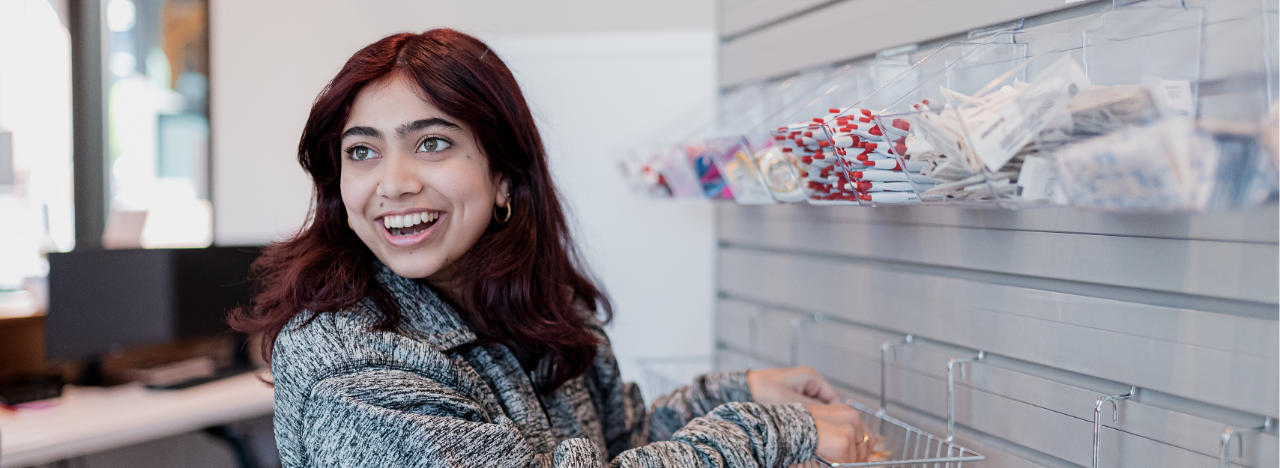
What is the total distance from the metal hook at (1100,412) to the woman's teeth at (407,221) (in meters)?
0.94

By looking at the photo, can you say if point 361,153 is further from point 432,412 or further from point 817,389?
point 817,389

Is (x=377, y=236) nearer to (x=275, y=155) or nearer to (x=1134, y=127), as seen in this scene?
(x=1134, y=127)

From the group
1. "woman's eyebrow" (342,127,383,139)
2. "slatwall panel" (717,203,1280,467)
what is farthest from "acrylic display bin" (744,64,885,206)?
"woman's eyebrow" (342,127,383,139)

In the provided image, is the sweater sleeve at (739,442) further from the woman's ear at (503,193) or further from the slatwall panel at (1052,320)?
the woman's ear at (503,193)

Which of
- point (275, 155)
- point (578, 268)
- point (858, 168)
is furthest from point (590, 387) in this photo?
point (275, 155)

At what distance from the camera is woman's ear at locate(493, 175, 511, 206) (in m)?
1.44

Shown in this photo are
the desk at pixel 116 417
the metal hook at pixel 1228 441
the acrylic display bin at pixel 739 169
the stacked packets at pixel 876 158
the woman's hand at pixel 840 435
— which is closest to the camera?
the metal hook at pixel 1228 441

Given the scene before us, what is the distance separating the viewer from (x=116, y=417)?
246cm

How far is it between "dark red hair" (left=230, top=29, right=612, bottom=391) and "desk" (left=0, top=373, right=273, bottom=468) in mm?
1102

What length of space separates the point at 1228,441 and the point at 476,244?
106cm

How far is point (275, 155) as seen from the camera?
3.69 meters

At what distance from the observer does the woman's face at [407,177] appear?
4.20 ft

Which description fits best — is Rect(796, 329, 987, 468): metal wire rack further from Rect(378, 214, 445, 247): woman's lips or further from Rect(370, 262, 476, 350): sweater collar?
Rect(378, 214, 445, 247): woman's lips

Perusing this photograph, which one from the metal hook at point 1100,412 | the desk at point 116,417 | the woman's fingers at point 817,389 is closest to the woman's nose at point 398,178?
the woman's fingers at point 817,389
